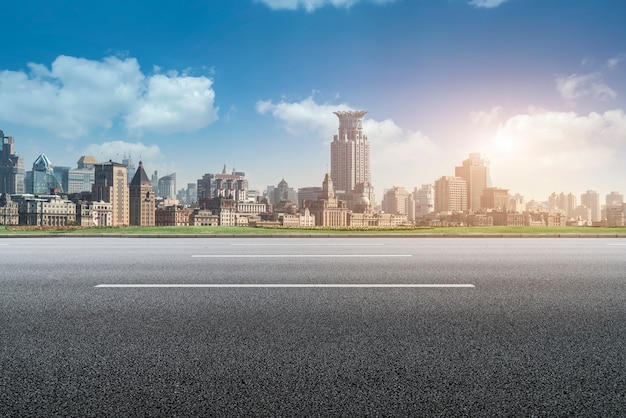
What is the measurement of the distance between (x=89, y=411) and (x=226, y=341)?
51.8 inches

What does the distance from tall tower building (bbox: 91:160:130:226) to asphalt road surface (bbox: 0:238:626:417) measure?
18789 cm

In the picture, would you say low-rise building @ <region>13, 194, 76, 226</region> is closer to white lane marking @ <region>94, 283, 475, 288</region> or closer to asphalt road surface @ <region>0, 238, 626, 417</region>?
white lane marking @ <region>94, 283, 475, 288</region>

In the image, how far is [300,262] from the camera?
850 centimetres

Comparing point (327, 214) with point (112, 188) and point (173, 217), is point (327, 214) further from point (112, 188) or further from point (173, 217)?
point (112, 188)

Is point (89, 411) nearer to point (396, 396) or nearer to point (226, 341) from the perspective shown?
point (226, 341)

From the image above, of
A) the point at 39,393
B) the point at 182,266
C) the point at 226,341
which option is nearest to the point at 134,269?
the point at 182,266

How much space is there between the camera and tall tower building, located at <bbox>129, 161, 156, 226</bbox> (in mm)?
166250

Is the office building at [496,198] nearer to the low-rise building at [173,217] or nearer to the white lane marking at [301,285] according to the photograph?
the low-rise building at [173,217]

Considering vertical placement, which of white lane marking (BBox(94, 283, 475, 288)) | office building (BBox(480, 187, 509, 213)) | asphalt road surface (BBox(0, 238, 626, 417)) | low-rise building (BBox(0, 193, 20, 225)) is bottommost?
asphalt road surface (BBox(0, 238, 626, 417))

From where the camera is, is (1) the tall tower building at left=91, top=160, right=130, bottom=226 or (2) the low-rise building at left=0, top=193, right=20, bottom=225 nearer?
(2) the low-rise building at left=0, top=193, right=20, bottom=225

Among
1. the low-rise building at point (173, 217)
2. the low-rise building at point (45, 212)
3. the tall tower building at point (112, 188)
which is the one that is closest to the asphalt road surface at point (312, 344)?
the low-rise building at point (45, 212)

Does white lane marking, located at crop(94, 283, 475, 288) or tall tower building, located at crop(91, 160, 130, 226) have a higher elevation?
tall tower building, located at crop(91, 160, 130, 226)

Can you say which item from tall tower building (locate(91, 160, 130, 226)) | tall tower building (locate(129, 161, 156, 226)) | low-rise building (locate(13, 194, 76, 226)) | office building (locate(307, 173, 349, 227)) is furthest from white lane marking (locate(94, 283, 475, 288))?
tall tower building (locate(91, 160, 130, 226))

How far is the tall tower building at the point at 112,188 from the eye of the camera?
182750 millimetres
